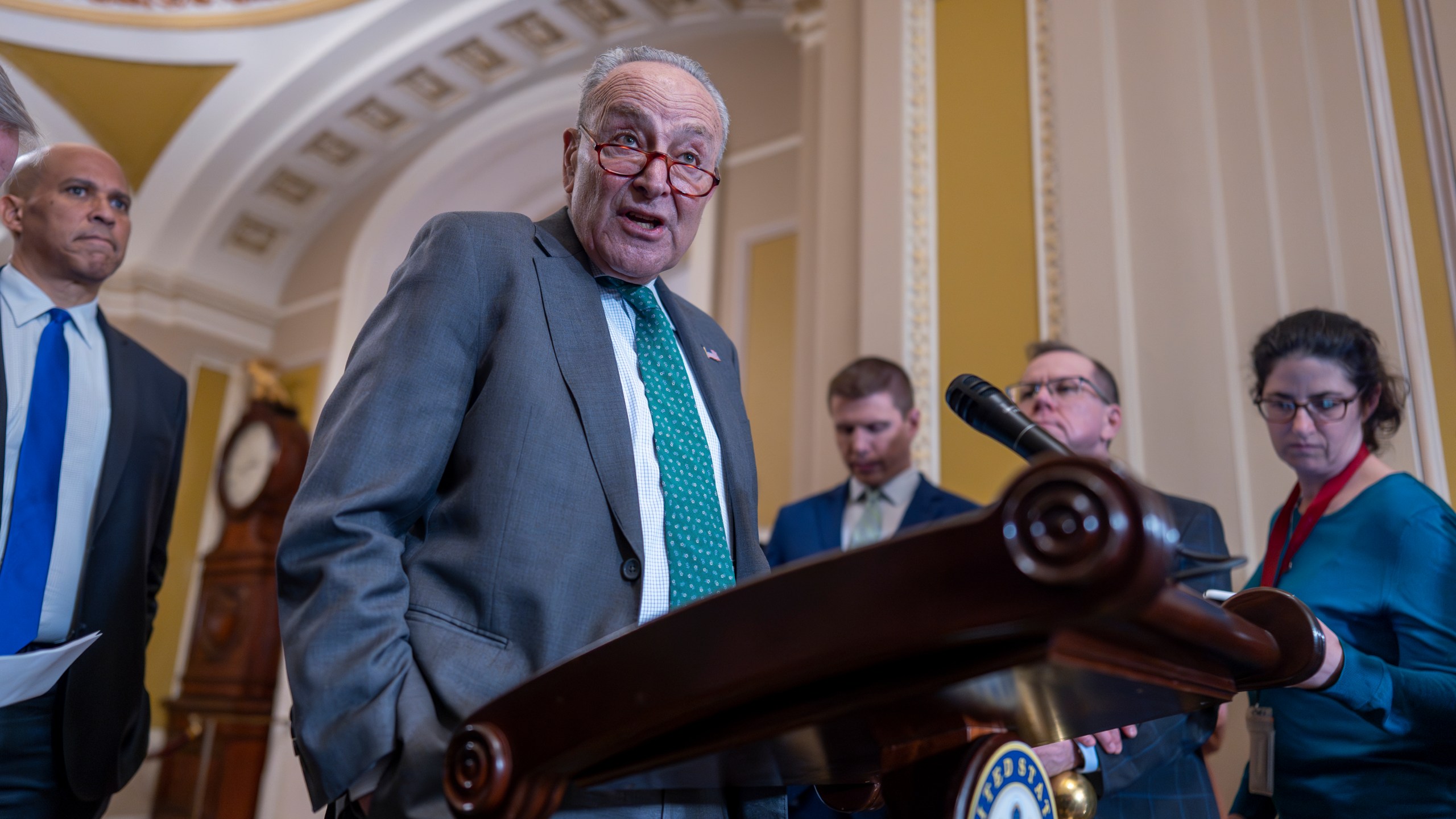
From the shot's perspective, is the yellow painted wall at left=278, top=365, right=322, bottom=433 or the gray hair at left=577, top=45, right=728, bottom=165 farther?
the yellow painted wall at left=278, top=365, right=322, bottom=433

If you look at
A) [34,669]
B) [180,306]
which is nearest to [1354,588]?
[34,669]

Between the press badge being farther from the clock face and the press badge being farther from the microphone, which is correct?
the clock face

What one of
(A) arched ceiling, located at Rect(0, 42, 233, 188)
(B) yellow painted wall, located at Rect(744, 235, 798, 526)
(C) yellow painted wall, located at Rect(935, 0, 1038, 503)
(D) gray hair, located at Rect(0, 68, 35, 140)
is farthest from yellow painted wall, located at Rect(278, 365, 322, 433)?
(D) gray hair, located at Rect(0, 68, 35, 140)

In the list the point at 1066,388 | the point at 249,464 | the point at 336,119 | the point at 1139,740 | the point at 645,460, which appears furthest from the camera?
the point at 336,119

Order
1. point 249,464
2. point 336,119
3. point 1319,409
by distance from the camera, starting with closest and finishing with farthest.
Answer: point 1319,409, point 249,464, point 336,119

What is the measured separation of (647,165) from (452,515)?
18.8 inches

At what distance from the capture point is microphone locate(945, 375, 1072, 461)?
0.95 metres

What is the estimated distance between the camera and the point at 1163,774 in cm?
180

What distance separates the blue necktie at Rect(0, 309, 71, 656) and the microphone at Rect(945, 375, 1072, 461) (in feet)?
5.32

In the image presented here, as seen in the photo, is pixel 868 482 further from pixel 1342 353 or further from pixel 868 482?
pixel 1342 353

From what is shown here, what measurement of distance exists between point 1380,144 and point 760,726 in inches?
105

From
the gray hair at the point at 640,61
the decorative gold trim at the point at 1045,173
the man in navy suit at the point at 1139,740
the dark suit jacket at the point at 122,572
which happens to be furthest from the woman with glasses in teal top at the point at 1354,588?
the dark suit jacket at the point at 122,572

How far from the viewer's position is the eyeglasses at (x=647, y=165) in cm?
123

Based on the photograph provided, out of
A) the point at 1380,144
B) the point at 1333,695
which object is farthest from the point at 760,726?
the point at 1380,144
